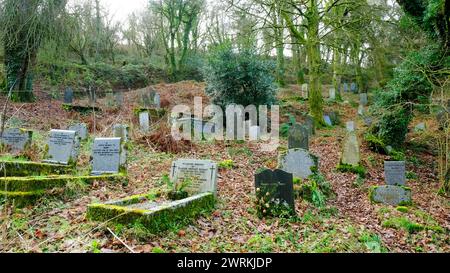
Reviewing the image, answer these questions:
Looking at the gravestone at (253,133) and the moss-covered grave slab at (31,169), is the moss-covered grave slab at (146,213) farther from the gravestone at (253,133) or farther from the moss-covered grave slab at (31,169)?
the gravestone at (253,133)

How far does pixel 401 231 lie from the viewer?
21.9 ft

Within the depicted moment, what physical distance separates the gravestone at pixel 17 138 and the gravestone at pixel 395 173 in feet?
31.9

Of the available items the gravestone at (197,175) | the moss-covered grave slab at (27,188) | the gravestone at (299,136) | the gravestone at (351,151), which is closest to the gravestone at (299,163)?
the gravestone at (299,136)

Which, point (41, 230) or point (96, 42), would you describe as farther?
point (96, 42)

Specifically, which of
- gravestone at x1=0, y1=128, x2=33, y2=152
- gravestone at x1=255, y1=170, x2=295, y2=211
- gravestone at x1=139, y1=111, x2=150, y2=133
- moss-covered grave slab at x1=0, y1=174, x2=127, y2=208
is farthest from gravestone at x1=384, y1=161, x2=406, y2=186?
gravestone at x1=0, y1=128, x2=33, y2=152

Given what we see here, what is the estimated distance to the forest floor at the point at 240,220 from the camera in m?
4.91

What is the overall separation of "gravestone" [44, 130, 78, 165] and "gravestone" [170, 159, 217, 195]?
294 cm

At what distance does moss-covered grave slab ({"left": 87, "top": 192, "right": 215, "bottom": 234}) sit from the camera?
506cm

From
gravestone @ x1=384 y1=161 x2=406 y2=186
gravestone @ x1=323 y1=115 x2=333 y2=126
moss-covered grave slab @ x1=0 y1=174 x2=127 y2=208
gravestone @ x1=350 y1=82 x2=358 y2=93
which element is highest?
gravestone @ x1=350 y1=82 x2=358 y2=93

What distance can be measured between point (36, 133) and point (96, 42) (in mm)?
18631

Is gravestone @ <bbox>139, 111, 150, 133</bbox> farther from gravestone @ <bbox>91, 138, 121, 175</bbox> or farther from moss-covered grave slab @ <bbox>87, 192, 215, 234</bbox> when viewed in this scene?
moss-covered grave slab @ <bbox>87, 192, 215, 234</bbox>

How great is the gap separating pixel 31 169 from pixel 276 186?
5.22 metres

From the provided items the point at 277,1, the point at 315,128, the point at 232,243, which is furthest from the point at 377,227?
the point at 277,1
